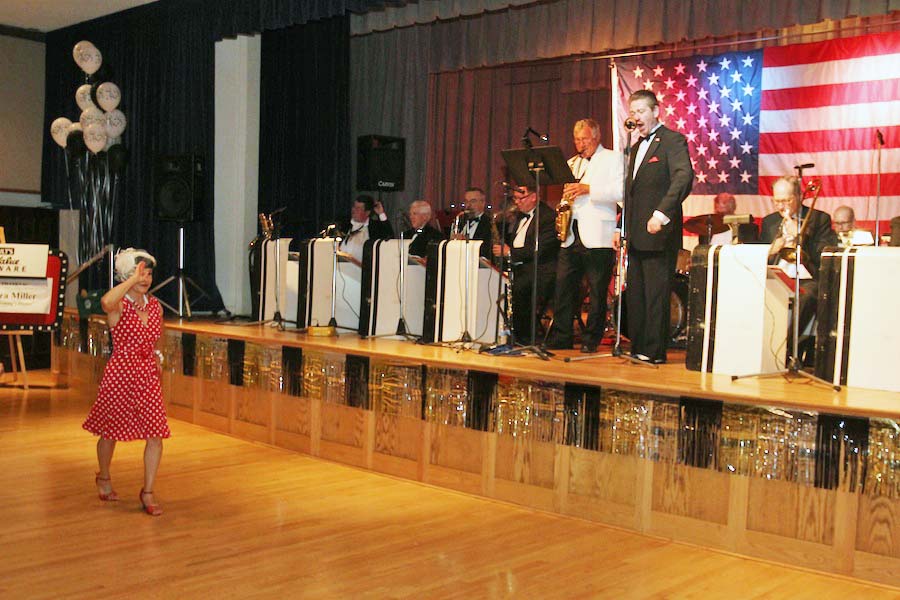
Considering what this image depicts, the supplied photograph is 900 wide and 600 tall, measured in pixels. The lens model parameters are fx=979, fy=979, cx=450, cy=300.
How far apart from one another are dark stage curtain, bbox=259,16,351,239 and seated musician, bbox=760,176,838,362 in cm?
470

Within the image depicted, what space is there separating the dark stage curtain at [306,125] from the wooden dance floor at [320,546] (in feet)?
13.8

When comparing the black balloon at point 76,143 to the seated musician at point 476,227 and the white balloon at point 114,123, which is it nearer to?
the white balloon at point 114,123

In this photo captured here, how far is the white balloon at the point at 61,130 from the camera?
10.3 meters

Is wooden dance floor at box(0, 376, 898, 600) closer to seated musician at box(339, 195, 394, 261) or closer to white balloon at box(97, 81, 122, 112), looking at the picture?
seated musician at box(339, 195, 394, 261)

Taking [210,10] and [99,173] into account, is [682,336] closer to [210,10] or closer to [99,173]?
[210,10]

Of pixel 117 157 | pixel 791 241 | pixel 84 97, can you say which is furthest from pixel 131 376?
pixel 84 97

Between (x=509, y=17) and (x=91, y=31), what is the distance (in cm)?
510

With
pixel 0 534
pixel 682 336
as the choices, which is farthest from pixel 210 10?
pixel 0 534

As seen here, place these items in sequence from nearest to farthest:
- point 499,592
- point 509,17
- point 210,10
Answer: point 499,592
point 509,17
point 210,10

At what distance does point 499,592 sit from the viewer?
368 cm

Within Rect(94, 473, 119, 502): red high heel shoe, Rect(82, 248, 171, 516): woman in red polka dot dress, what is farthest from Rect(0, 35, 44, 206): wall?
Rect(82, 248, 171, 516): woman in red polka dot dress

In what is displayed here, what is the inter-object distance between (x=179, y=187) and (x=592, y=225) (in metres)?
4.40

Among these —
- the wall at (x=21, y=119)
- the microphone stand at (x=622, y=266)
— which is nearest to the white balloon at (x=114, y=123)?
the wall at (x=21, y=119)

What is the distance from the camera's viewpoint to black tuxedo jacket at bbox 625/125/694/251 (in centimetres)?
550
